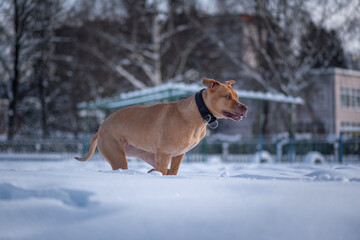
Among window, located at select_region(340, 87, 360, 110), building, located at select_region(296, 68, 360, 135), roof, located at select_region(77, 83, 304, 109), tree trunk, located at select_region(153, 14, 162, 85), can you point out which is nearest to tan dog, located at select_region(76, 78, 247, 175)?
roof, located at select_region(77, 83, 304, 109)

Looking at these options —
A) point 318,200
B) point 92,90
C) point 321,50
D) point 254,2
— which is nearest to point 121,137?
point 318,200

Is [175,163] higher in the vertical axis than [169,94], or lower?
lower

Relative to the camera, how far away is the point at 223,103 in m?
3.20

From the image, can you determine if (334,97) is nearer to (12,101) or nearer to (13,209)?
(12,101)

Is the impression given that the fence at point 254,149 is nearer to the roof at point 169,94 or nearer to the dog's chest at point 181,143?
the roof at point 169,94

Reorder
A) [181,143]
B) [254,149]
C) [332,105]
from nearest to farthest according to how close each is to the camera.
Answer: [181,143], [254,149], [332,105]

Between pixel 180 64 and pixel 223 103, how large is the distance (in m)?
17.2

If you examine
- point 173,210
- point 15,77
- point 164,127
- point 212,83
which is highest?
point 15,77

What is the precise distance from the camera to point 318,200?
1.86m

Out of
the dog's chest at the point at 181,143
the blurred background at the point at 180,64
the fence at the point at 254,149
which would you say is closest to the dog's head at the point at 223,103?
the dog's chest at the point at 181,143

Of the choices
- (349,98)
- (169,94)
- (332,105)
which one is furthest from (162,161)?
(349,98)

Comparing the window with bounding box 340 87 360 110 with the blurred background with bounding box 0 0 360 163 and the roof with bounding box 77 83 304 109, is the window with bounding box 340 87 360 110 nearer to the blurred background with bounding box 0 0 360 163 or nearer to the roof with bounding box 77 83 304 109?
the blurred background with bounding box 0 0 360 163

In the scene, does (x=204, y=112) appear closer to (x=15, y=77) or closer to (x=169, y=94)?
(x=169, y=94)

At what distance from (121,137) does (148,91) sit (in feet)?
24.5
